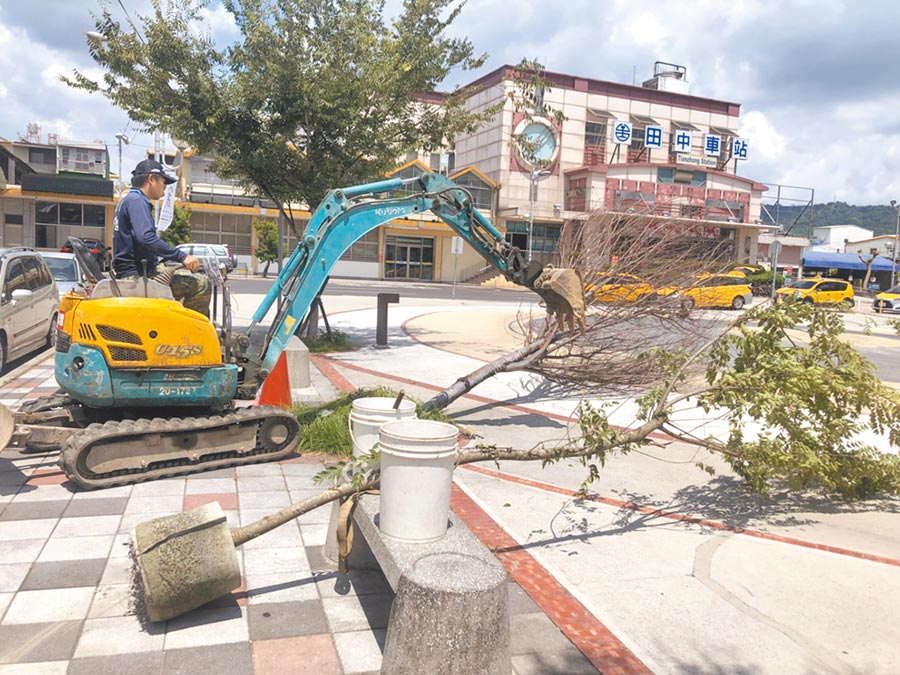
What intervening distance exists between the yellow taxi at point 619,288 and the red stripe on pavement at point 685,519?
3.70 metres

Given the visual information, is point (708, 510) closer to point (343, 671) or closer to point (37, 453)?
point (343, 671)

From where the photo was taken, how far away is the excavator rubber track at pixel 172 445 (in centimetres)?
584

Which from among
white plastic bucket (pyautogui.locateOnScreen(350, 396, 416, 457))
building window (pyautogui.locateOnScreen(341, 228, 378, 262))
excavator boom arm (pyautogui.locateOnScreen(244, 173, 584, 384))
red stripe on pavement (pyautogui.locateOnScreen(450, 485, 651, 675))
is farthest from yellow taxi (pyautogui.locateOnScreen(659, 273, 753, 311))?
building window (pyautogui.locateOnScreen(341, 228, 378, 262))

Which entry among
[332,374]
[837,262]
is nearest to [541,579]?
[332,374]

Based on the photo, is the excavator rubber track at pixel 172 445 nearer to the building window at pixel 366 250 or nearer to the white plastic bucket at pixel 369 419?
the white plastic bucket at pixel 369 419

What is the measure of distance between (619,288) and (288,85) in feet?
23.0

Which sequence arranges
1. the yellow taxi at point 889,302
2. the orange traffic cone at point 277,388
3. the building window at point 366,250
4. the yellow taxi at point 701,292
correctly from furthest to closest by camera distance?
the building window at point 366,250
the yellow taxi at point 889,302
the yellow taxi at point 701,292
the orange traffic cone at point 277,388

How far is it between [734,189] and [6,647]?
51988mm

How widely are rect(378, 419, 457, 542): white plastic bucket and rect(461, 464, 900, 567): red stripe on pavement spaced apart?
2.76 metres

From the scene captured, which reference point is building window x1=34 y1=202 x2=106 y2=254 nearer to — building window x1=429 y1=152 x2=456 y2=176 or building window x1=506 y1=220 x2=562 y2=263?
building window x1=429 y1=152 x2=456 y2=176

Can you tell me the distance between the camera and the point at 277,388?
7867 millimetres

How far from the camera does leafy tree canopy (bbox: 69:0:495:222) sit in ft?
41.6

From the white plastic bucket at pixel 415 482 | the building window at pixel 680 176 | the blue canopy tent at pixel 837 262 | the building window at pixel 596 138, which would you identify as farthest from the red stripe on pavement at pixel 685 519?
the blue canopy tent at pixel 837 262

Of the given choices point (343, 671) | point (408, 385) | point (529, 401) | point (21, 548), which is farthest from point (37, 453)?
point (529, 401)
